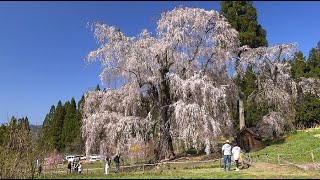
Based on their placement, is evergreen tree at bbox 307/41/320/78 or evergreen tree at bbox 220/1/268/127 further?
evergreen tree at bbox 307/41/320/78

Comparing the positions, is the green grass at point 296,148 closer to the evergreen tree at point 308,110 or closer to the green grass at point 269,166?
the green grass at point 269,166

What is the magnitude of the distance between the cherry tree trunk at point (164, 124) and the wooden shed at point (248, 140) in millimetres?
9258

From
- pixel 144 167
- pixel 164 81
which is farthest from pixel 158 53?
pixel 144 167

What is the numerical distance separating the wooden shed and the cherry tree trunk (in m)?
9.26

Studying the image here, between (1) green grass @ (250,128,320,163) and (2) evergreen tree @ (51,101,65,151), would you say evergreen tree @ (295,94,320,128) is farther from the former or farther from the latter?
(2) evergreen tree @ (51,101,65,151)

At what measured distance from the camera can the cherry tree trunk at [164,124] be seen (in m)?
27.3

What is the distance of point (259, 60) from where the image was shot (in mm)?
35656

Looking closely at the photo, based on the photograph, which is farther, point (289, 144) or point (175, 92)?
point (289, 144)

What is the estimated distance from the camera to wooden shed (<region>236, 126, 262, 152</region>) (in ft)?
113

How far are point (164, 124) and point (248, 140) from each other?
11120mm

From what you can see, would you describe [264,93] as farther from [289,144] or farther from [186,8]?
[186,8]

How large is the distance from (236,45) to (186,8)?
17.0ft

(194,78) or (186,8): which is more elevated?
(186,8)

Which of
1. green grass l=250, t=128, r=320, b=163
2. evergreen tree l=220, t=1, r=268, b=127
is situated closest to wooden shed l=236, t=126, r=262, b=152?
green grass l=250, t=128, r=320, b=163
